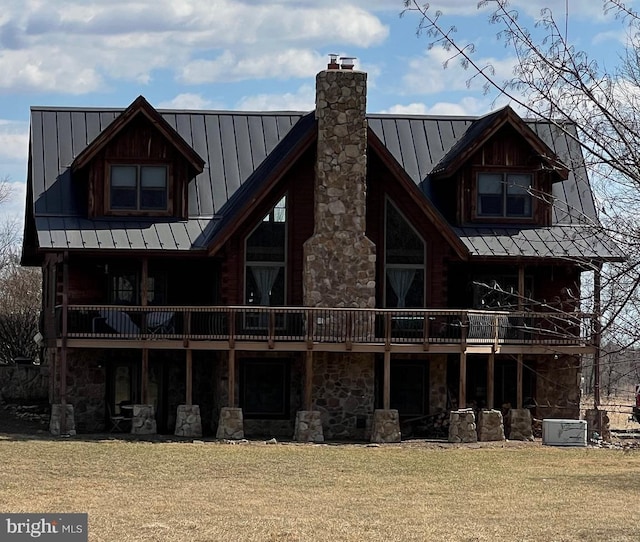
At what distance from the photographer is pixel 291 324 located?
2923 cm

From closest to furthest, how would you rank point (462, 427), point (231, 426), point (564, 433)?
point (231, 426) → point (462, 427) → point (564, 433)

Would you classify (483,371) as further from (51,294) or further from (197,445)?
(51,294)

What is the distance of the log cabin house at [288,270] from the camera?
28.8 m

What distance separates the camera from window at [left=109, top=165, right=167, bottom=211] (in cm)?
3048

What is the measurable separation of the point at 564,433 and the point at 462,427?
2.58 metres

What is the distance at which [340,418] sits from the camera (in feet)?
97.0

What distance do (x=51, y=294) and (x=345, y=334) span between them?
8828 millimetres

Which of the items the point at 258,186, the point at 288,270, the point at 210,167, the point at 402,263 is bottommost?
the point at 288,270

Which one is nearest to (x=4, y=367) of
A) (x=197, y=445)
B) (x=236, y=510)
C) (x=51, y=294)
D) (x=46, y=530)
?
(x=51, y=294)

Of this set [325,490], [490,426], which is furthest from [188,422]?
[325,490]

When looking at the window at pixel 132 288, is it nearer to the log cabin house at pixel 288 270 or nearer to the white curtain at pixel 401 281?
the log cabin house at pixel 288 270

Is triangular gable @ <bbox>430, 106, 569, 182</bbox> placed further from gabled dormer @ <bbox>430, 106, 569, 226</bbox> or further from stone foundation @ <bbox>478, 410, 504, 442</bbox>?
stone foundation @ <bbox>478, 410, 504, 442</bbox>

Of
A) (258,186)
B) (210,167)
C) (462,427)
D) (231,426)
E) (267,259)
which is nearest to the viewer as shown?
(231,426)

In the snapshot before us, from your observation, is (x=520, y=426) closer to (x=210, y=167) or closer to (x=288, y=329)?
(x=288, y=329)
